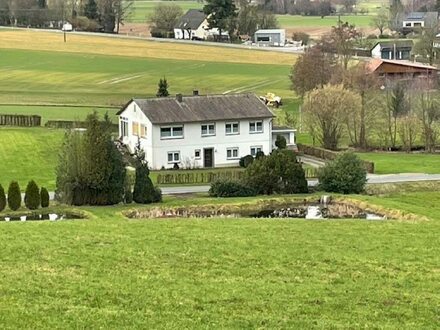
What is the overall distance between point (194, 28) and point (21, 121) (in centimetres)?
7661

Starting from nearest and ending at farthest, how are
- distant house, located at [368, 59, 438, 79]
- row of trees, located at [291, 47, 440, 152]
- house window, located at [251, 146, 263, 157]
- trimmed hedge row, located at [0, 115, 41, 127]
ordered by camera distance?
1. house window, located at [251, 146, 263, 157]
2. row of trees, located at [291, 47, 440, 152]
3. trimmed hedge row, located at [0, 115, 41, 127]
4. distant house, located at [368, 59, 438, 79]

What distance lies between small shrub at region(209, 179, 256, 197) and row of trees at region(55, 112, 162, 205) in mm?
3587

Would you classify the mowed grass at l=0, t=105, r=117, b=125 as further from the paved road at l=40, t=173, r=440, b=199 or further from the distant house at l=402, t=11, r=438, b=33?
the distant house at l=402, t=11, r=438, b=33

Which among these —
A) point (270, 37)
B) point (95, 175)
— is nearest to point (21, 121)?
point (95, 175)

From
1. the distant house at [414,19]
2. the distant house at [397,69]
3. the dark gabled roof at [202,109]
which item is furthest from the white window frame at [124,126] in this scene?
the distant house at [414,19]

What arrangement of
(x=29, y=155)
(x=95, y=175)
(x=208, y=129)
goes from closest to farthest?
(x=95, y=175) → (x=29, y=155) → (x=208, y=129)

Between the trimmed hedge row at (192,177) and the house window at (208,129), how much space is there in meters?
6.84

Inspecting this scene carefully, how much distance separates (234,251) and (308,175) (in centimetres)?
3127

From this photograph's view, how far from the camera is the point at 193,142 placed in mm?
56500

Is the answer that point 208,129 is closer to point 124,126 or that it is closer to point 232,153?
point 232,153

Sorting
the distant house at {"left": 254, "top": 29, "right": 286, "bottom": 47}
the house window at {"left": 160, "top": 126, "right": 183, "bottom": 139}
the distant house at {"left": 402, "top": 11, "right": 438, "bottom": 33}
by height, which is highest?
the distant house at {"left": 402, "top": 11, "right": 438, "bottom": 33}

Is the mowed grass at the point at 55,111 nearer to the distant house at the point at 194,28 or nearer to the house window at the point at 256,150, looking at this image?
the house window at the point at 256,150

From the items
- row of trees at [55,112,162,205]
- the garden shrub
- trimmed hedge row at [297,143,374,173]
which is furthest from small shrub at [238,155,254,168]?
row of trees at [55,112,162,205]

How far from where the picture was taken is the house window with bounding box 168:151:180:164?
55.8m
